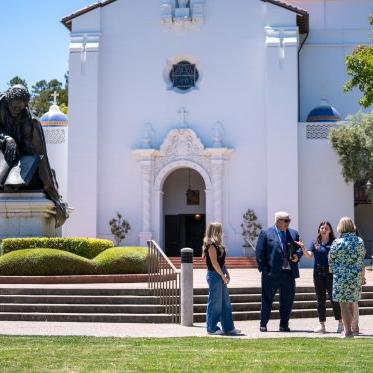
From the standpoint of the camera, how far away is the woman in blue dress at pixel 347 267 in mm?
12008

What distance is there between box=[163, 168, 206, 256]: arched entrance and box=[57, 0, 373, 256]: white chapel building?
147 millimetres

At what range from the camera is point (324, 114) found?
35.6 metres

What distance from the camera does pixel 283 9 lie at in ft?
117

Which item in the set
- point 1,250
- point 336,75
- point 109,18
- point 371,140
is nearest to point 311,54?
point 336,75

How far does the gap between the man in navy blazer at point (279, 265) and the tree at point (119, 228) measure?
2190 centimetres

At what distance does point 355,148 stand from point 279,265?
21.7 metres

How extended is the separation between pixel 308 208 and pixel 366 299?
1801 centimetres

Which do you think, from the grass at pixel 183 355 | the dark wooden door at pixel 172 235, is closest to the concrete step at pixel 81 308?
the grass at pixel 183 355

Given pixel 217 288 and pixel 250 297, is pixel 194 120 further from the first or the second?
pixel 217 288

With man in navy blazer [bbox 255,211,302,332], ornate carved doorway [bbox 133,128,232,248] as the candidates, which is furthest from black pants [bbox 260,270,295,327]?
ornate carved doorway [bbox 133,128,232,248]

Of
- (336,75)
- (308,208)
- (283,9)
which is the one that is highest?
(283,9)

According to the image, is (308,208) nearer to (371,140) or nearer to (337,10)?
(371,140)

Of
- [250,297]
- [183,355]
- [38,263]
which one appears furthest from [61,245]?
[183,355]

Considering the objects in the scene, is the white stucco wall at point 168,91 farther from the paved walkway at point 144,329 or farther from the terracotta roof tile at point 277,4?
the paved walkway at point 144,329
